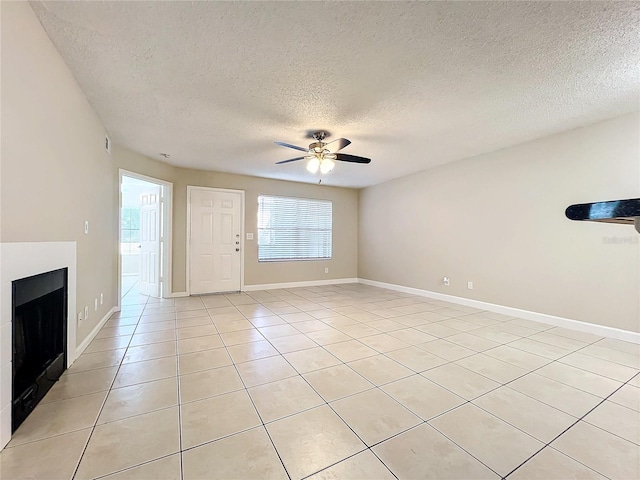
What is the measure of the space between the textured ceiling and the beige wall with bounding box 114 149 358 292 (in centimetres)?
150

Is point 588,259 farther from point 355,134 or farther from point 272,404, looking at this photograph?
point 272,404

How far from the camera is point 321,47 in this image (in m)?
1.91

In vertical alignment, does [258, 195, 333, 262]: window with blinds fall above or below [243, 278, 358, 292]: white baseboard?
above

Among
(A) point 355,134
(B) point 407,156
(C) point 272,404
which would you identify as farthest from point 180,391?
(B) point 407,156

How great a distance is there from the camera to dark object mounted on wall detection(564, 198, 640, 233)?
2.65 feet

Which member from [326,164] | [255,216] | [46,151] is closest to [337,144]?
[326,164]

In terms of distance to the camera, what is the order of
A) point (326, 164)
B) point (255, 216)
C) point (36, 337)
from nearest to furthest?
point (36, 337), point (326, 164), point (255, 216)

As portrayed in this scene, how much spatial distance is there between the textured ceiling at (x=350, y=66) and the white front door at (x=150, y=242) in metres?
1.86

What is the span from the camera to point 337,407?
5.77 ft

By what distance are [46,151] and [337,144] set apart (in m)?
2.45

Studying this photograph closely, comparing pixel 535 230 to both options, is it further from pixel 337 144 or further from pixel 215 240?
pixel 215 240

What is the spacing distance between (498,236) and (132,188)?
814 cm

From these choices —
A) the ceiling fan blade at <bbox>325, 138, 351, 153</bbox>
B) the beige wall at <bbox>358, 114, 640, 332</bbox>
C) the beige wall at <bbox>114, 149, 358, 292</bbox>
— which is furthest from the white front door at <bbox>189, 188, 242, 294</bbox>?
the beige wall at <bbox>358, 114, 640, 332</bbox>

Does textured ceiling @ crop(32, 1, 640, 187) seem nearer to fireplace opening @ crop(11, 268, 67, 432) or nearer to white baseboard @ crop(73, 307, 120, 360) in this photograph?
fireplace opening @ crop(11, 268, 67, 432)
